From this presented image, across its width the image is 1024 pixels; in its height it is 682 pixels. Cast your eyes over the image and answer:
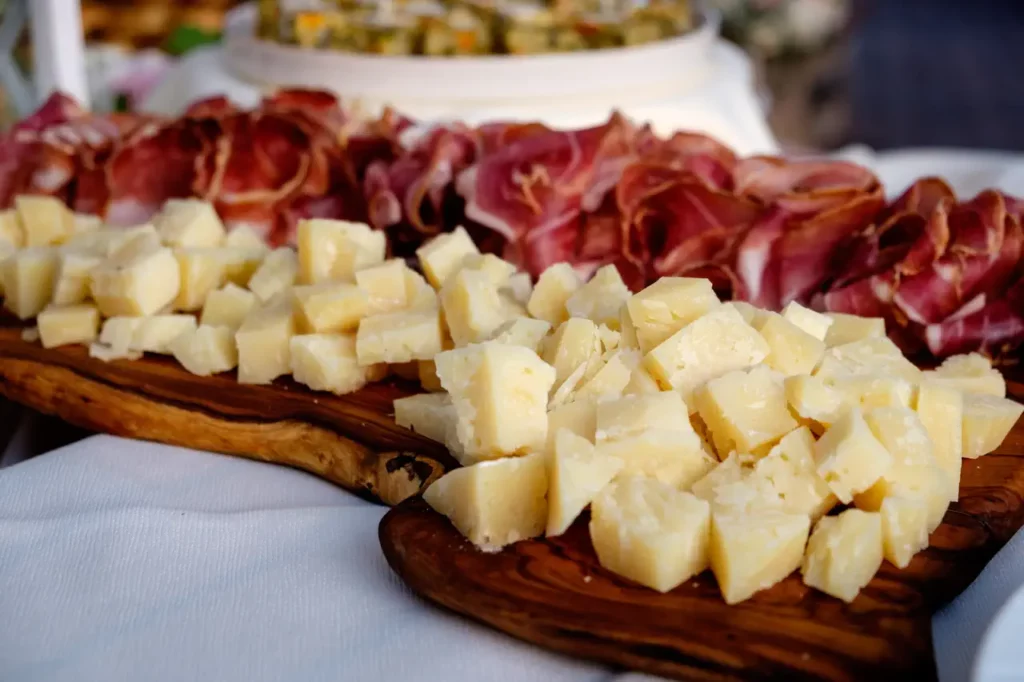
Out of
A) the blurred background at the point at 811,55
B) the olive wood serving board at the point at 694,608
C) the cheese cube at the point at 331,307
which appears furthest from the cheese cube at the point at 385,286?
the blurred background at the point at 811,55

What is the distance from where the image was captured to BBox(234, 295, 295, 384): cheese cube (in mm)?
804

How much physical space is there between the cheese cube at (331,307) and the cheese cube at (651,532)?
29 centimetres

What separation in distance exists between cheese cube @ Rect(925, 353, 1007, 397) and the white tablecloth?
0.45ft

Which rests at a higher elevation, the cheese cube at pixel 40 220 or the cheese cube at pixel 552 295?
the cheese cube at pixel 552 295

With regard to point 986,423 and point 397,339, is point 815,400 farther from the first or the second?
point 397,339

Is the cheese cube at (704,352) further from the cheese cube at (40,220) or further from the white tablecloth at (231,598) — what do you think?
the cheese cube at (40,220)

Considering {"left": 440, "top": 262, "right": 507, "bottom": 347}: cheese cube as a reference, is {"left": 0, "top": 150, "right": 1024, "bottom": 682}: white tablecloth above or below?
below

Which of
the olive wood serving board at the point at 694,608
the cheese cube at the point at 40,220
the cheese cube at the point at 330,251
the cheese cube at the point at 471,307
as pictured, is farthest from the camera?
the cheese cube at the point at 40,220

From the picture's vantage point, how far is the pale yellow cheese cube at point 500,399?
0.62 m

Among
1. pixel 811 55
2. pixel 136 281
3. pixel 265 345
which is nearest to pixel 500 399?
pixel 265 345

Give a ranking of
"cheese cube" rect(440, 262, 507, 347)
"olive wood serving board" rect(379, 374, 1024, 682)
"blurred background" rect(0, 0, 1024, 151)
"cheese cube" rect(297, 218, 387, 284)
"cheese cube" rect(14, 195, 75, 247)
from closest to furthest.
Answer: "olive wood serving board" rect(379, 374, 1024, 682)
"cheese cube" rect(440, 262, 507, 347)
"cheese cube" rect(297, 218, 387, 284)
"cheese cube" rect(14, 195, 75, 247)
"blurred background" rect(0, 0, 1024, 151)

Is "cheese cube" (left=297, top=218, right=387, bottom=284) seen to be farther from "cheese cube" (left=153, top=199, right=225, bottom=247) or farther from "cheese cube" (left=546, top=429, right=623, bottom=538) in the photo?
"cheese cube" (left=546, top=429, right=623, bottom=538)

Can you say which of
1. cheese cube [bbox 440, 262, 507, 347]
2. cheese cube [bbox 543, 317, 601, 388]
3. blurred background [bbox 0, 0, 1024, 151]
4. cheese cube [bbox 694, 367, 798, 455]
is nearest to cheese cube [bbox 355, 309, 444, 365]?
cheese cube [bbox 440, 262, 507, 347]

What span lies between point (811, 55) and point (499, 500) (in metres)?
2.51
